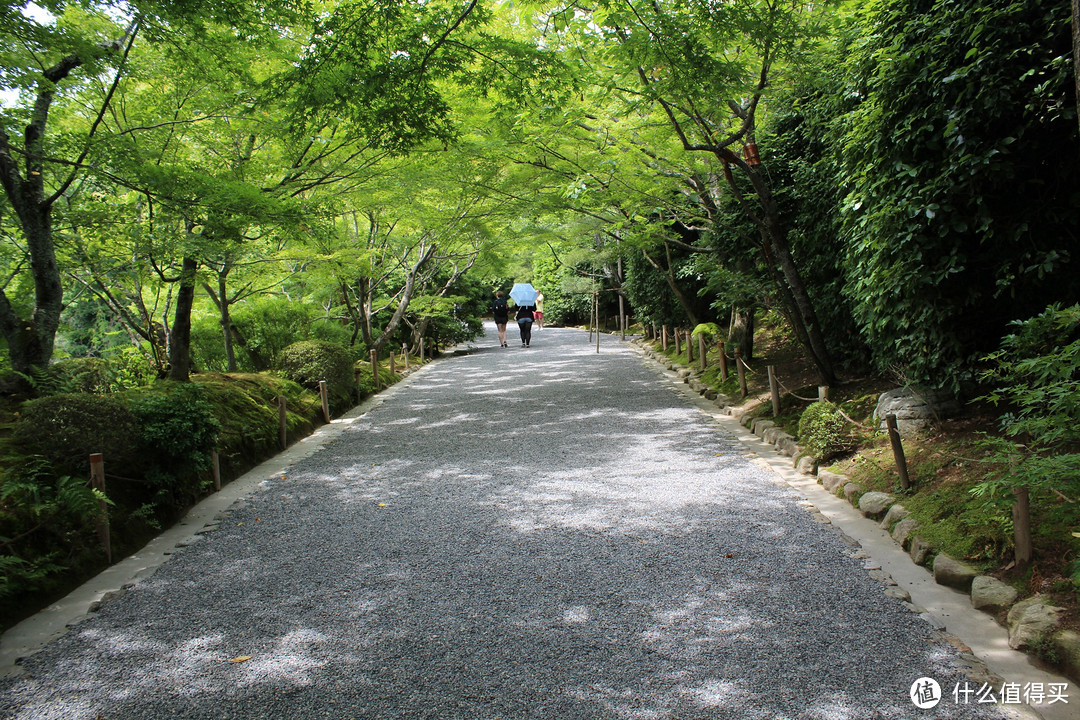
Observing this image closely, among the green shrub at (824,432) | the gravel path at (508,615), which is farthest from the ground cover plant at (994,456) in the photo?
the gravel path at (508,615)

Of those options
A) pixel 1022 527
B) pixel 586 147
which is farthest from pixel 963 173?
pixel 586 147

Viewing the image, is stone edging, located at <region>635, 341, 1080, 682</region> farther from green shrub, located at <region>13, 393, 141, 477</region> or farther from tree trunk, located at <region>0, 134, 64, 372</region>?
tree trunk, located at <region>0, 134, 64, 372</region>

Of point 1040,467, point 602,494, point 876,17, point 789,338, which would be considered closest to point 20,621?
point 602,494

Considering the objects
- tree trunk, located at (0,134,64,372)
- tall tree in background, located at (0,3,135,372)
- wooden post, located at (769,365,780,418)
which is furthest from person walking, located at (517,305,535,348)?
tree trunk, located at (0,134,64,372)

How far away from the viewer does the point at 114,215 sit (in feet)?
21.6

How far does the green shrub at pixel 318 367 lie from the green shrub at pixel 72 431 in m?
4.93

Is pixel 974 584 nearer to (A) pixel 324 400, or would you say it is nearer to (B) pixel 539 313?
(A) pixel 324 400

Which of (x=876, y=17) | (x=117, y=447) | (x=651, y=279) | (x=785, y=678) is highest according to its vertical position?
(x=876, y=17)

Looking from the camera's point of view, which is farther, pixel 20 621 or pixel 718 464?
pixel 718 464

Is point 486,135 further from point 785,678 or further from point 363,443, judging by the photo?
point 785,678

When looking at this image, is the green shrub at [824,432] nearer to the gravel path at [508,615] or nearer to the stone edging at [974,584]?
the stone edging at [974,584]

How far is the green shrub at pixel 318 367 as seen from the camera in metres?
9.89

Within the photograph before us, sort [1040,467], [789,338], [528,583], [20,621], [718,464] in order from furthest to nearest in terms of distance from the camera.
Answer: [789,338], [718,464], [528,583], [20,621], [1040,467]

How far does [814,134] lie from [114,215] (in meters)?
7.66
